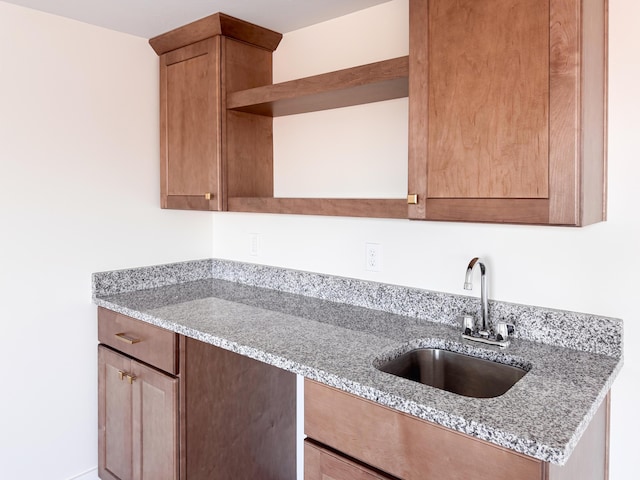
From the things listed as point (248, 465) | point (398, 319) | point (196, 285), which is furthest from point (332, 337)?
point (196, 285)

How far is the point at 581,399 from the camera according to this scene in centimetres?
111

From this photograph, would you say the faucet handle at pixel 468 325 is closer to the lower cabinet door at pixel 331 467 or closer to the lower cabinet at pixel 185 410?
the lower cabinet door at pixel 331 467

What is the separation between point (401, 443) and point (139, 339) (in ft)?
3.89

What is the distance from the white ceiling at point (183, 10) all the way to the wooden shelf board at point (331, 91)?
0.33 metres

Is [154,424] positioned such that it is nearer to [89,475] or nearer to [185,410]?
[185,410]

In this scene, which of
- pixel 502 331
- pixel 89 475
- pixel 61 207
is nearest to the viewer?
pixel 502 331

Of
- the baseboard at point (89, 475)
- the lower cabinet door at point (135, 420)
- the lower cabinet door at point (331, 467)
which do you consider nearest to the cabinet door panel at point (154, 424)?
the lower cabinet door at point (135, 420)

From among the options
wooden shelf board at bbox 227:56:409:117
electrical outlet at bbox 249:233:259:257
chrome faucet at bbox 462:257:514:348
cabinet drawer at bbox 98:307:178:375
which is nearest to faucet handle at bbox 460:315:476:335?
chrome faucet at bbox 462:257:514:348

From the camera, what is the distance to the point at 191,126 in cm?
218

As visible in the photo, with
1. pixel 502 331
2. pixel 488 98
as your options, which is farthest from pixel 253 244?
pixel 488 98

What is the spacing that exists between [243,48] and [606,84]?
4.75ft

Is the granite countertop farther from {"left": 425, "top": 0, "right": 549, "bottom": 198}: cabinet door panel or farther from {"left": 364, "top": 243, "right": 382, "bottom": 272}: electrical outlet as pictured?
{"left": 425, "top": 0, "right": 549, "bottom": 198}: cabinet door panel

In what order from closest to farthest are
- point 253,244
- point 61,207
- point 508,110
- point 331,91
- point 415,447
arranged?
point 415,447 → point 508,110 → point 331,91 → point 61,207 → point 253,244

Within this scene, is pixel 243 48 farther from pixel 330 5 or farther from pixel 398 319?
pixel 398 319
